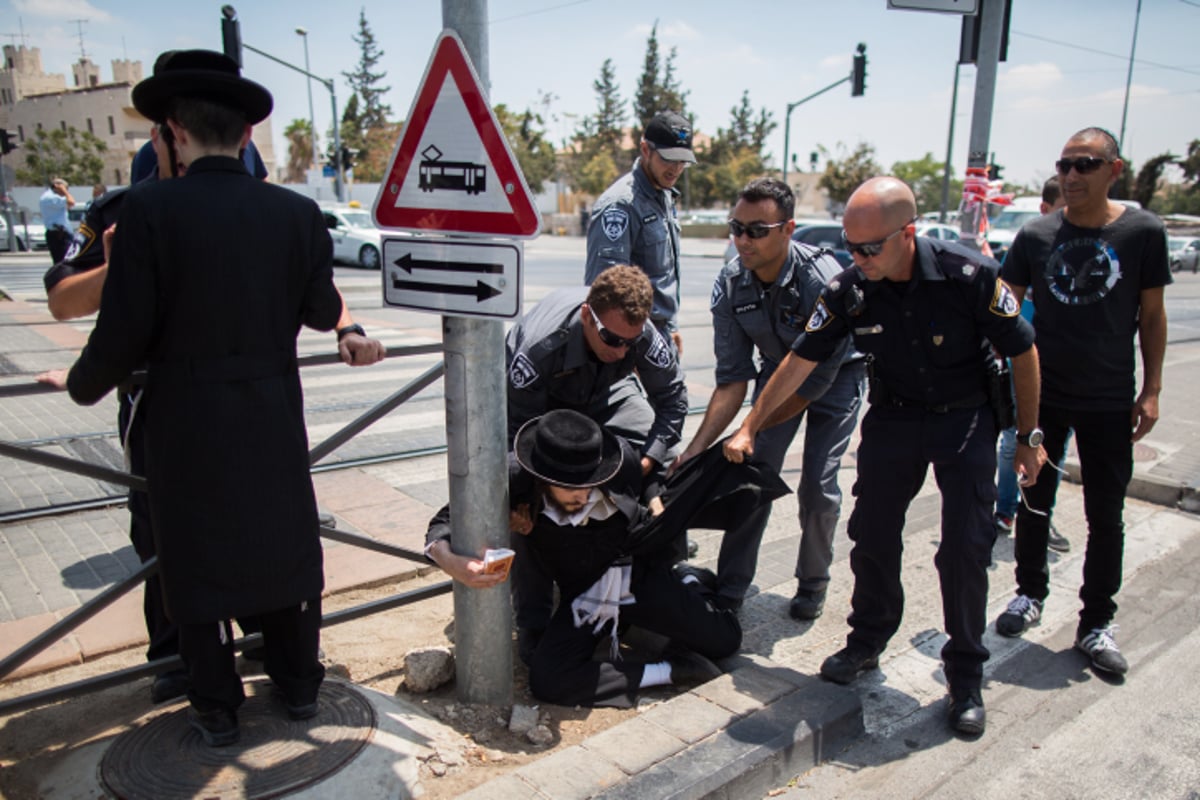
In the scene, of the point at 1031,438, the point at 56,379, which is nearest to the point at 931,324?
the point at 1031,438

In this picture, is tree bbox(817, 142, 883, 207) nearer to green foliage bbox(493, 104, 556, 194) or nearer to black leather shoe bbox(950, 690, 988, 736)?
green foliage bbox(493, 104, 556, 194)

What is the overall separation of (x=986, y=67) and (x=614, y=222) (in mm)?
2710

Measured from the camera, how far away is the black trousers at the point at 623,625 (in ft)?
10.2

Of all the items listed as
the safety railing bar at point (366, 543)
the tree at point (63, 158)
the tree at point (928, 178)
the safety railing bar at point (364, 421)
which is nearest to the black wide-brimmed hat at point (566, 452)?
the safety railing bar at point (364, 421)

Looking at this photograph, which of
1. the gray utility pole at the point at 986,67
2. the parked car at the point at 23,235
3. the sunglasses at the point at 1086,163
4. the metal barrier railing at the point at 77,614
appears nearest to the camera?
the metal barrier railing at the point at 77,614

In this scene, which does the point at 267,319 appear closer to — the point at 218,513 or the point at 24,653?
the point at 218,513

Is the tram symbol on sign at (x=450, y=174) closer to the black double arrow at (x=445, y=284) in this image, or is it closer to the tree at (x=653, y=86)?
the black double arrow at (x=445, y=284)

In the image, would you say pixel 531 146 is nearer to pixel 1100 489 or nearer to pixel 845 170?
pixel 845 170

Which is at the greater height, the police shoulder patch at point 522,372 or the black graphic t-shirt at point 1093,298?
the black graphic t-shirt at point 1093,298

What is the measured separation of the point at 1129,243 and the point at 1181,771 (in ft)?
6.40

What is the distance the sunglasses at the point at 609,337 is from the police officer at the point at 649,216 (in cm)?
91

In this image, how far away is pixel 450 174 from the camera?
2.53 m

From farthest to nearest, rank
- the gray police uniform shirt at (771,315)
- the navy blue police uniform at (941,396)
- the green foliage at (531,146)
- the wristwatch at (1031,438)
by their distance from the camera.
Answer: the green foliage at (531,146) < the gray police uniform shirt at (771,315) < the wristwatch at (1031,438) < the navy blue police uniform at (941,396)

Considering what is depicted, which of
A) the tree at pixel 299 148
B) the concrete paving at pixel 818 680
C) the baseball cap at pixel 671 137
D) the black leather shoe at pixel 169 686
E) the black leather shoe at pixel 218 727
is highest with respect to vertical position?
the tree at pixel 299 148
